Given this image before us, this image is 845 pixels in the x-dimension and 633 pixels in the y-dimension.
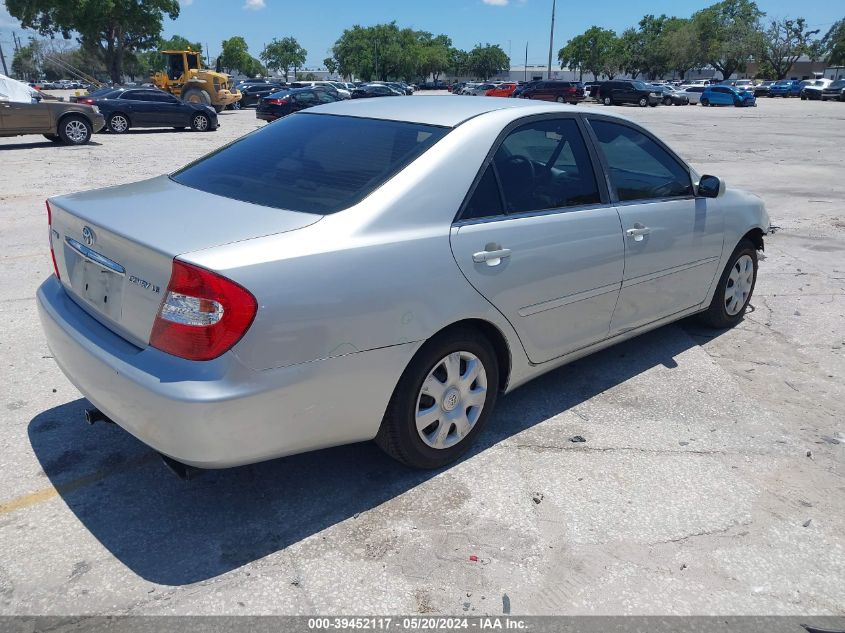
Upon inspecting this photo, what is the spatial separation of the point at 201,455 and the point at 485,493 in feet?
4.29

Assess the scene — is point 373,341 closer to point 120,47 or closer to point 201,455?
point 201,455

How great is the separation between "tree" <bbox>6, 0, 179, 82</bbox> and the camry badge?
5759cm

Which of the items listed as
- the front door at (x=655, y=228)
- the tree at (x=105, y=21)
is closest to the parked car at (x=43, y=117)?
the front door at (x=655, y=228)

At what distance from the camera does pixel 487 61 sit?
5295 inches

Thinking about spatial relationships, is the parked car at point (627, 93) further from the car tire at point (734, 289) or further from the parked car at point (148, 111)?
the car tire at point (734, 289)

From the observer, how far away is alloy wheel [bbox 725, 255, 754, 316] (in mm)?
5067

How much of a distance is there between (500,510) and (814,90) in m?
65.8

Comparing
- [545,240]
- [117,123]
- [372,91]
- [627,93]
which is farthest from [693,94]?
[545,240]

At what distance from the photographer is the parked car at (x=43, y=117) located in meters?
15.3

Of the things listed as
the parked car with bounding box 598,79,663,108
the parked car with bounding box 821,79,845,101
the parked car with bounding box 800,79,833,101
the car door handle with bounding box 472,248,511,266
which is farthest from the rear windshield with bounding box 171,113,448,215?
the parked car with bounding box 800,79,833,101

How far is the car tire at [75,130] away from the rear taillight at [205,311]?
16.5 metres

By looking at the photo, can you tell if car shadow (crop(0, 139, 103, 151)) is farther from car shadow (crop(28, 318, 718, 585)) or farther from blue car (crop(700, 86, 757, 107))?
blue car (crop(700, 86, 757, 107))

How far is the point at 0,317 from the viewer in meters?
5.06

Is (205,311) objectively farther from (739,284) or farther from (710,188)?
(739,284)
